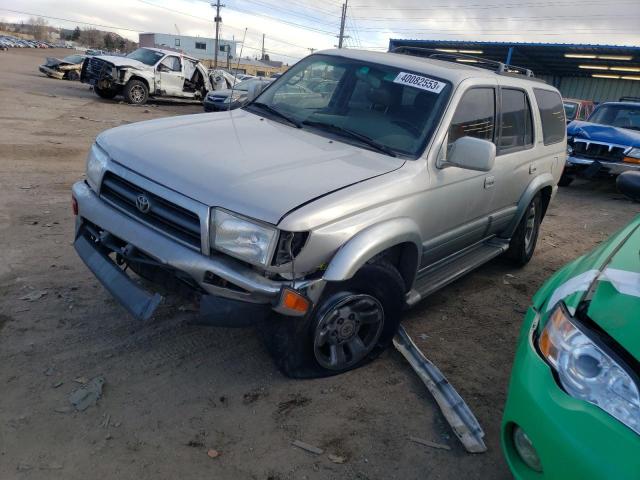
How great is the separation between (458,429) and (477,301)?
6.33 ft

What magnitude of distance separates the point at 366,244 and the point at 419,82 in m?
1.50

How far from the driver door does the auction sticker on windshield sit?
15.9 m

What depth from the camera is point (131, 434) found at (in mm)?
2506

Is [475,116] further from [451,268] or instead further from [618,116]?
[618,116]

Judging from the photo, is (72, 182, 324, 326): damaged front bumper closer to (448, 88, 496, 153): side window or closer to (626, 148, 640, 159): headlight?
(448, 88, 496, 153): side window

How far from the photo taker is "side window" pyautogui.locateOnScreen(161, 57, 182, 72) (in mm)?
18044

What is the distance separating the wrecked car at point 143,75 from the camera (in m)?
16.8

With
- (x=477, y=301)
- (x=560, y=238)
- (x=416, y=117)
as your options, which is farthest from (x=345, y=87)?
(x=560, y=238)

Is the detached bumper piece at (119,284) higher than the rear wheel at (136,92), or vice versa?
the detached bumper piece at (119,284)

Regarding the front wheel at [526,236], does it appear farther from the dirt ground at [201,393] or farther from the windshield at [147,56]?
the windshield at [147,56]

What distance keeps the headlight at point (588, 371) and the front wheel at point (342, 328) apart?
1.15 meters

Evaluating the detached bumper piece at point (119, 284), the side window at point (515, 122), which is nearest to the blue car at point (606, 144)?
the side window at point (515, 122)

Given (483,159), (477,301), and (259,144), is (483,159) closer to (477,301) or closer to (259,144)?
(259,144)

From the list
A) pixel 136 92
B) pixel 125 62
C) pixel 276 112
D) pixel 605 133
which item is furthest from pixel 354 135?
pixel 125 62
